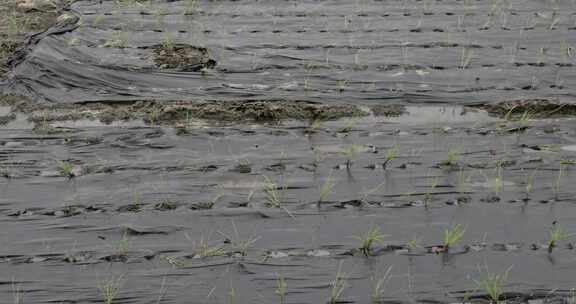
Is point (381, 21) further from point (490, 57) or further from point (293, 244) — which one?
point (293, 244)

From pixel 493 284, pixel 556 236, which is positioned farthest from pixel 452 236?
pixel 556 236

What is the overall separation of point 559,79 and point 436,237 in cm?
146

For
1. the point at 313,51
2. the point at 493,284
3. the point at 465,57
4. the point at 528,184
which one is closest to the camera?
the point at 493,284

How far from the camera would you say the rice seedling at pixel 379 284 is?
1.93 metres

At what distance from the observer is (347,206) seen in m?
2.36

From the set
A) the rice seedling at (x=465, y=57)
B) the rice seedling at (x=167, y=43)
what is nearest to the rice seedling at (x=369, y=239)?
the rice seedling at (x=465, y=57)

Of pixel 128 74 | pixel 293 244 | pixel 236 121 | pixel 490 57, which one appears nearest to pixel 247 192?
pixel 293 244

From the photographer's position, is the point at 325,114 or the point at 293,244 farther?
the point at 325,114

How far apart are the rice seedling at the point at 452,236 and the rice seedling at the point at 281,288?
22.3 inches

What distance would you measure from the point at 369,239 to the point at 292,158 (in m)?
0.63

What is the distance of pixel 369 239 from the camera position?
213 centimetres

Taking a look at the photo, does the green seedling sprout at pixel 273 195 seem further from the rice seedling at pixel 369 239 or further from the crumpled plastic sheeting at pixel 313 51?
the crumpled plastic sheeting at pixel 313 51

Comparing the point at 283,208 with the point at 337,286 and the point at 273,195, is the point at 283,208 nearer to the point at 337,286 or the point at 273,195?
the point at 273,195

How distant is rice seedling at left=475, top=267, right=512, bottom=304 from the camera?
1921 millimetres
